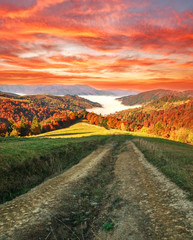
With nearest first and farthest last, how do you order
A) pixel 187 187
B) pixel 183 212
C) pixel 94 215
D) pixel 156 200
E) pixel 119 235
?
pixel 119 235 < pixel 183 212 < pixel 94 215 < pixel 156 200 < pixel 187 187

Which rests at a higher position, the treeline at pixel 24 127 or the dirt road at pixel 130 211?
the dirt road at pixel 130 211

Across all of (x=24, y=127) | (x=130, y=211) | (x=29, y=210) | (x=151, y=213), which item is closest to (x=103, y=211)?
(x=130, y=211)

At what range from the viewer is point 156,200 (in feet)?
31.6

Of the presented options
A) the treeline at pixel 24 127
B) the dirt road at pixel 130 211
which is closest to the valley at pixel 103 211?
the dirt road at pixel 130 211

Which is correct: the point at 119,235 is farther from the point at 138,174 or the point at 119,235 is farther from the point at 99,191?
the point at 138,174

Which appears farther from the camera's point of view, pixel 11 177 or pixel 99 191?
pixel 11 177

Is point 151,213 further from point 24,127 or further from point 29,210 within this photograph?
point 24,127

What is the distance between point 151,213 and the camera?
324 inches

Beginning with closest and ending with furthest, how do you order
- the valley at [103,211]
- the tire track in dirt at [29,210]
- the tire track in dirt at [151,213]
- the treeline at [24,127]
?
the tire track in dirt at [151,213], the valley at [103,211], the tire track in dirt at [29,210], the treeline at [24,127]

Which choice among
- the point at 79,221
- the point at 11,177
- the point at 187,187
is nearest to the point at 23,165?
the point at 11,177

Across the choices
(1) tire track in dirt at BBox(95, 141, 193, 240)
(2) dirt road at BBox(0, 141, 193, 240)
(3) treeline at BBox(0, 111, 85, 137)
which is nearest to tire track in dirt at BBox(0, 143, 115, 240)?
(2) dirt road at BBox(0, 141, 193, 240)

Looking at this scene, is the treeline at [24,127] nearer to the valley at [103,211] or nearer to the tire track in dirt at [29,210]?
the tire track in dirt at [29,210]

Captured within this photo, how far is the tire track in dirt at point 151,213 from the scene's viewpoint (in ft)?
21.6

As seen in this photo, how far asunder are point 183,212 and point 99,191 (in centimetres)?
635
